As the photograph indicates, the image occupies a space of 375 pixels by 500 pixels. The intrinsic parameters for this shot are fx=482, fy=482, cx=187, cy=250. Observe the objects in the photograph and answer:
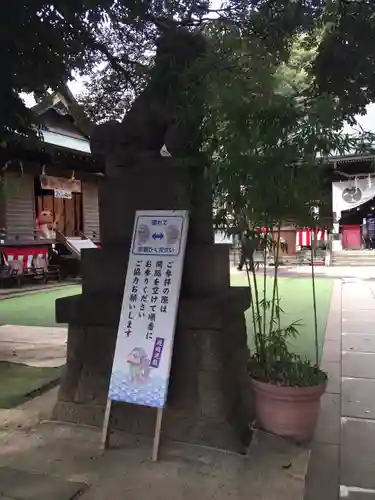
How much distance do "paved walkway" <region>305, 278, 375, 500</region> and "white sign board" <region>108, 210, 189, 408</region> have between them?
3.22 feet

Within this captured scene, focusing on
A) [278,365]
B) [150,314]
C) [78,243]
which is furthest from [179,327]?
[78,243]

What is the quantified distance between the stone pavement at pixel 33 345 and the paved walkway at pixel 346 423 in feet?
9.28

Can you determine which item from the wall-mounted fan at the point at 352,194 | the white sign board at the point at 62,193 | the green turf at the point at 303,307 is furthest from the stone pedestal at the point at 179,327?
the wall-mounted fan at the point at 352,194

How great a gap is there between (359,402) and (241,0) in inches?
131

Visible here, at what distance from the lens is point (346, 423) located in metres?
3.36

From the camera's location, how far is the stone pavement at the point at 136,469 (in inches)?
91.7

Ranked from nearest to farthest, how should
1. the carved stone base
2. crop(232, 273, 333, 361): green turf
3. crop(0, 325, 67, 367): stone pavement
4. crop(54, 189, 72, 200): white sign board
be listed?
the carved stone base < crop(0, 325, 67, 367): stone pavement < crop(232, 273, 333, 361): green turf < crop(54, 189, 72, 200): white sign board

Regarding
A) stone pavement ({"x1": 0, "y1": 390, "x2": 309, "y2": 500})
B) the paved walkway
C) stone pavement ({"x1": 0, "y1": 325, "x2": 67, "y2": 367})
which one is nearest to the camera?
stone pavement ({"x1": 0, "y1": 390, "x2": 309, "y2": 500})

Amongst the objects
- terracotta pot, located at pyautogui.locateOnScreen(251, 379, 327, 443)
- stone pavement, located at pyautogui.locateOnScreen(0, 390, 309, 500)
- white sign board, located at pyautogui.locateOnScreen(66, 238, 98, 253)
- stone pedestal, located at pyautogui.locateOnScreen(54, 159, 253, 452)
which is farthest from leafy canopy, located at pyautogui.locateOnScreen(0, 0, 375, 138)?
white sign board, located at pyautogui.locateOnScreen(66, 238, 98, 253)

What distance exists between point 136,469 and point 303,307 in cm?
648

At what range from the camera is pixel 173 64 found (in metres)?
2.84

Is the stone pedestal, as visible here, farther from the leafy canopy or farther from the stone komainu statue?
the leafy canopy

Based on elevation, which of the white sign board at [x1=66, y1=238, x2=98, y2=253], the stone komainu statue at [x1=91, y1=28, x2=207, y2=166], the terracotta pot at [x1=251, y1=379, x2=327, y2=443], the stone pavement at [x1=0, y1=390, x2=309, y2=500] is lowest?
the stone pavement at [x1=0, y1=390, x2=309, y2=500]

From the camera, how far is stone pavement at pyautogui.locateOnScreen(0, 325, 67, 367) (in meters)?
5.24
